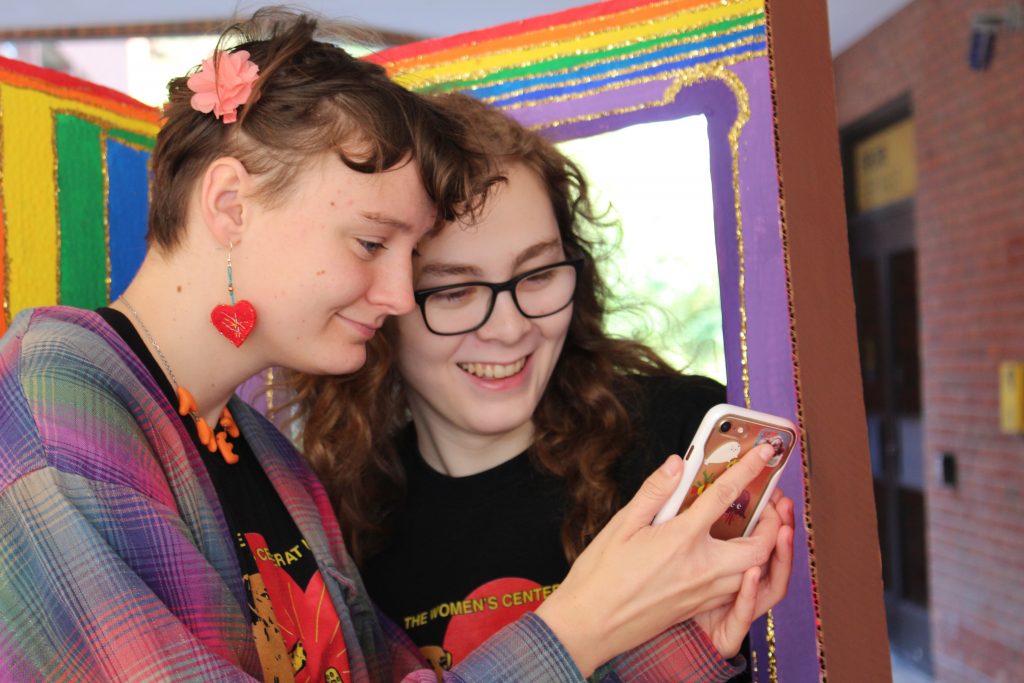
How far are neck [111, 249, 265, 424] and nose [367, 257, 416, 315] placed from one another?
0.48 feet

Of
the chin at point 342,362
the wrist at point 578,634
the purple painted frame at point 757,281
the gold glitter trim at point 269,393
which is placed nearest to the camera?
the wrist at point 578,634

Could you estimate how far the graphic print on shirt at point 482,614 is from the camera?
138 centimetres

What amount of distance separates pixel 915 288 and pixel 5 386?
5012mm

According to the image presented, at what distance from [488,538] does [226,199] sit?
0.62 meters

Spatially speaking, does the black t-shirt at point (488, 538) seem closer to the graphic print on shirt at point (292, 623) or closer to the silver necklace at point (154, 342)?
the graphic print on shirt at point (292, 623)

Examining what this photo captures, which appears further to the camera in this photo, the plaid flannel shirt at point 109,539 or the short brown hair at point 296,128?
the short brown hair at point 296,128

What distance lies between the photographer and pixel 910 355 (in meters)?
5.24

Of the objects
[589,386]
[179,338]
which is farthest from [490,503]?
[179,338]

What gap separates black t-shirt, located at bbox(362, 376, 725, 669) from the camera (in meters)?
1.39

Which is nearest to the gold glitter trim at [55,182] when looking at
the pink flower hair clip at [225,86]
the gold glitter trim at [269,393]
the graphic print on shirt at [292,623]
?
the gold glitter trim at [269,393]

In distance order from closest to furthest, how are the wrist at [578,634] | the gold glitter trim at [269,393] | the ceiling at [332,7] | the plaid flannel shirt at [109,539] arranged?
1. the plaid flannel shirt at [109,539]
2. the wrist at [578,634]
3. the gold glitter trim at [269,393]
4. the ceiling at [332,7]

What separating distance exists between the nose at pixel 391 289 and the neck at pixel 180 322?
15 cm

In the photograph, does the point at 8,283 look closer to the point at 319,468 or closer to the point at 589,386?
the point at 319,468

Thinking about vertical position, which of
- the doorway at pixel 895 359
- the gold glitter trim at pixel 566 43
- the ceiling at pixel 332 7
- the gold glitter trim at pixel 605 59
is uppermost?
the ceiling at pixel 332 7
